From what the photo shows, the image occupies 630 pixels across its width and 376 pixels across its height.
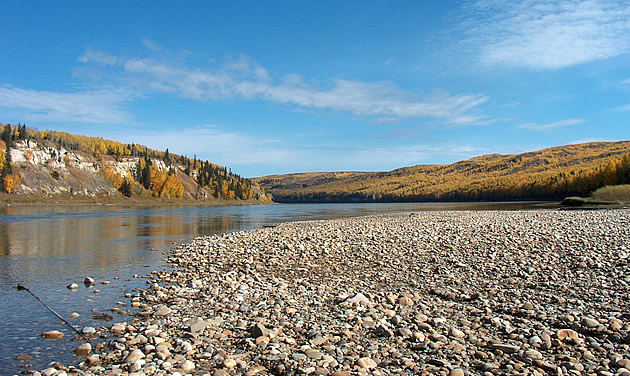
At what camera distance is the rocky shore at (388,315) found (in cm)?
679

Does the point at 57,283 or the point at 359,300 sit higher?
the point at 359,300

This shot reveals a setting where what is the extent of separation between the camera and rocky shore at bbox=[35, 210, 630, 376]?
22.3 ft

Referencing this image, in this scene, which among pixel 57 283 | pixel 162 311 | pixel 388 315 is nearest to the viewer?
pixel 388 315

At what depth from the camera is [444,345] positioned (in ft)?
24.6

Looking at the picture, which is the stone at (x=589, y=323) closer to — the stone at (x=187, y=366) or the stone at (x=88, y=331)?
the stone at (x=187, y=366)

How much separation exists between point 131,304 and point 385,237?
14330 mm

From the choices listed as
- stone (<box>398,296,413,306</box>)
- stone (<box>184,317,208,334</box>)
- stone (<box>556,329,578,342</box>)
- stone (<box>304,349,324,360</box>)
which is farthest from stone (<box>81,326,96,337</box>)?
stone (<box>556,329,578,342</box>)

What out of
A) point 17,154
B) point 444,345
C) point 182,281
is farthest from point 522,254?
point 17,154

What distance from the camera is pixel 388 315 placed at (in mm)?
9305

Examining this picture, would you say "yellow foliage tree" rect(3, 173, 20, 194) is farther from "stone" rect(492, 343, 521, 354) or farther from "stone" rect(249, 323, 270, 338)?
"stone" rect(492, 343, 521, 354)

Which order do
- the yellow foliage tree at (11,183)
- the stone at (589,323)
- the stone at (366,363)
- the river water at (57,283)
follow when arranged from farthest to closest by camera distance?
the yellow foliage tree at (11,183) → the stone at (589,323) → the river water at (57,283) → the stone at (366,363)

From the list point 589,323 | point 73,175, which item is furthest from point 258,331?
point 73,175

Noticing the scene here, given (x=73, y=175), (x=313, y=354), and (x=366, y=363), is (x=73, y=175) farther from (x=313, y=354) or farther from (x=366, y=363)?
(x=366, y=363)

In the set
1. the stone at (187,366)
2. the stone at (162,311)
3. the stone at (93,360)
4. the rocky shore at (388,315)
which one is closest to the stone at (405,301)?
the rocky shore at (388,315)
